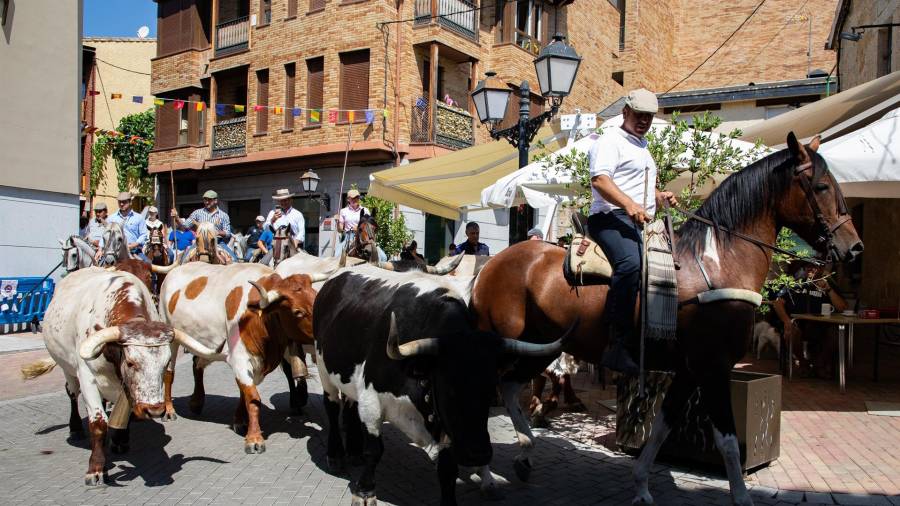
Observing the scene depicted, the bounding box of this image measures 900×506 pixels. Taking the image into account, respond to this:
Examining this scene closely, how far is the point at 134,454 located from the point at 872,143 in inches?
303

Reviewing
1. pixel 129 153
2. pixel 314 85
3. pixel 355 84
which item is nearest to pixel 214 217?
pixel 355 84

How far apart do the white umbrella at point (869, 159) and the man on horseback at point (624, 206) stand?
2938mm

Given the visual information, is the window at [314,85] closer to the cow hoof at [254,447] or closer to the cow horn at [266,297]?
the cow horn at [266,297]

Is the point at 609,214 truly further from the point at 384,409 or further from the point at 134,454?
the point at 134,454

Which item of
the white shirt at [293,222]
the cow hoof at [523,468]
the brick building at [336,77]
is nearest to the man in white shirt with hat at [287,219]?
the white shirt at [293,222]

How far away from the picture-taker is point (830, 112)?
1047 centimetres

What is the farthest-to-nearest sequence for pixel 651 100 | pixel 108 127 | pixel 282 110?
pixel 108 127 < pixel 282 110 < pixel 651 100

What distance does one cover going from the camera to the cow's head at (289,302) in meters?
5.90

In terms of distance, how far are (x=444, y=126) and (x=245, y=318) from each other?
644 inches

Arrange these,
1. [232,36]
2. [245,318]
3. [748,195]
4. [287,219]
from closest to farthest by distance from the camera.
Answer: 1. [748,195]
2. [245,318]
3. [287,219]
4. [232,36]

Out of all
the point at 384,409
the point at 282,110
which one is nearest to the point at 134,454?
the point at 384,409

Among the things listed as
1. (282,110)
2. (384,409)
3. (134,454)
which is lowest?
(134,454)

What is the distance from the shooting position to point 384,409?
4641 mm

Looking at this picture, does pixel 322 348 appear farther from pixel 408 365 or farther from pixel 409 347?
pixel 409 347
